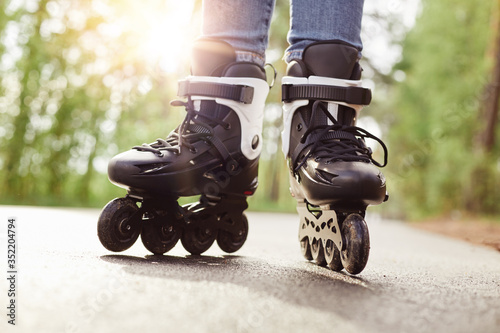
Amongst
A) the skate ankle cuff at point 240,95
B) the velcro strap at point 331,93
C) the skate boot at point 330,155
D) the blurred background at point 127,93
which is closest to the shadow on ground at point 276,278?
the skate boot at point 330,155

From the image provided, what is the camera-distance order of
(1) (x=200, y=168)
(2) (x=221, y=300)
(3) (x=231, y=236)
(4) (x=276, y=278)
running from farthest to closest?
(3) (x=231, y=236), (1) (x=200, y=168), (4) (x=276, y=278), (2) (x=221, y=300)

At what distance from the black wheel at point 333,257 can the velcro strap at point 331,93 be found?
446 mm

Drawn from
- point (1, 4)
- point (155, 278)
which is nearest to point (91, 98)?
point (1, 4)

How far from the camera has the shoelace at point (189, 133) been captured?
1.56m

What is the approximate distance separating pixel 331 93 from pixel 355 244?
51 cm

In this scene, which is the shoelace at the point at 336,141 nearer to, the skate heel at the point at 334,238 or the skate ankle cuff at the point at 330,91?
the skate ankle cuff at the point at 330,91

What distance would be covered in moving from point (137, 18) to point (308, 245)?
9695 mm

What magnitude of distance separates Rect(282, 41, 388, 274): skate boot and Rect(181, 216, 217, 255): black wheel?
0.32 m

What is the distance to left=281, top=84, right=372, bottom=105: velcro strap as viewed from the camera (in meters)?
1.57

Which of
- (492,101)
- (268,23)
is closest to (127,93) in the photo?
(492,101)

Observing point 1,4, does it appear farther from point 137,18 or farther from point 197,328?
point 197,328

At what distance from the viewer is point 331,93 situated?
5.14 ft

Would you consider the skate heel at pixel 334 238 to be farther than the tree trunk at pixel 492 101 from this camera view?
No

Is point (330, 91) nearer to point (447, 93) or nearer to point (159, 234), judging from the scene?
point (159, 234)
